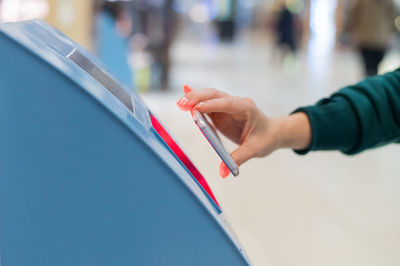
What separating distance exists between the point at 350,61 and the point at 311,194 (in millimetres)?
8866

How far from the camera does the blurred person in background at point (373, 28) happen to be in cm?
509

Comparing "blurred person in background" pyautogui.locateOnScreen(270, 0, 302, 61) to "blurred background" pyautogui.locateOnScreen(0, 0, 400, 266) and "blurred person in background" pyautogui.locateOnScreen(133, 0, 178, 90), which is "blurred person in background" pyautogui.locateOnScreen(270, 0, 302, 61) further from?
"blurred person in background" pyautogui.locateOnScreen(133, 0, 178, 90)

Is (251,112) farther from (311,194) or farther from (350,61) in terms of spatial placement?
(350,61)

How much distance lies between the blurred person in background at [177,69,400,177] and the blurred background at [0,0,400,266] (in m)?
0.31

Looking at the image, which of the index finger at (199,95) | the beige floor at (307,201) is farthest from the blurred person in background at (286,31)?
the index finger at (199,95)

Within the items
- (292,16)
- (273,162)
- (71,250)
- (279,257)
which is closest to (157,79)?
(273,162)

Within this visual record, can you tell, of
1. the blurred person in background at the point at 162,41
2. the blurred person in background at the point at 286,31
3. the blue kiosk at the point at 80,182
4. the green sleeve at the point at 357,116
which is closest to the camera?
the blue kiosk at the point at 80,182

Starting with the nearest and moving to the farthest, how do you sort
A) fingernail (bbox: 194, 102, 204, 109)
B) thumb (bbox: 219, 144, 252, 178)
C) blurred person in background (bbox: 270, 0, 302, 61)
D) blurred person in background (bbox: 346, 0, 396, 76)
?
fingernail (bbox: 194, 102, 204, 109), thumb (bbox: 219, 144, 252, 178), blurred person in background (bbox: 346, 0, 396, 76), blurred person in background (bbox: 270, 0, 302, 61)

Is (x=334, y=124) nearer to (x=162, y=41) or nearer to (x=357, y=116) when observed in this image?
(x=357, y=116)

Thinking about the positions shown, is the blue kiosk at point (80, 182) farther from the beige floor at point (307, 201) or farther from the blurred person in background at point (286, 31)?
the blurred person in background at point (286, 31)

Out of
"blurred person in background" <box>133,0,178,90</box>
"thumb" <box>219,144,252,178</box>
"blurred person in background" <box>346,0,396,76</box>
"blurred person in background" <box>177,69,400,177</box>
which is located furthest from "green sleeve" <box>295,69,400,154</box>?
"blurred person in background" <box>133,0,178,90</box>

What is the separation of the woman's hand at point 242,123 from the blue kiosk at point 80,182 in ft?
0.64

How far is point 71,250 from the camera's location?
62cm

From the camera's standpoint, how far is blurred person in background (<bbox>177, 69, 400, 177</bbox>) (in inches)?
38.1
